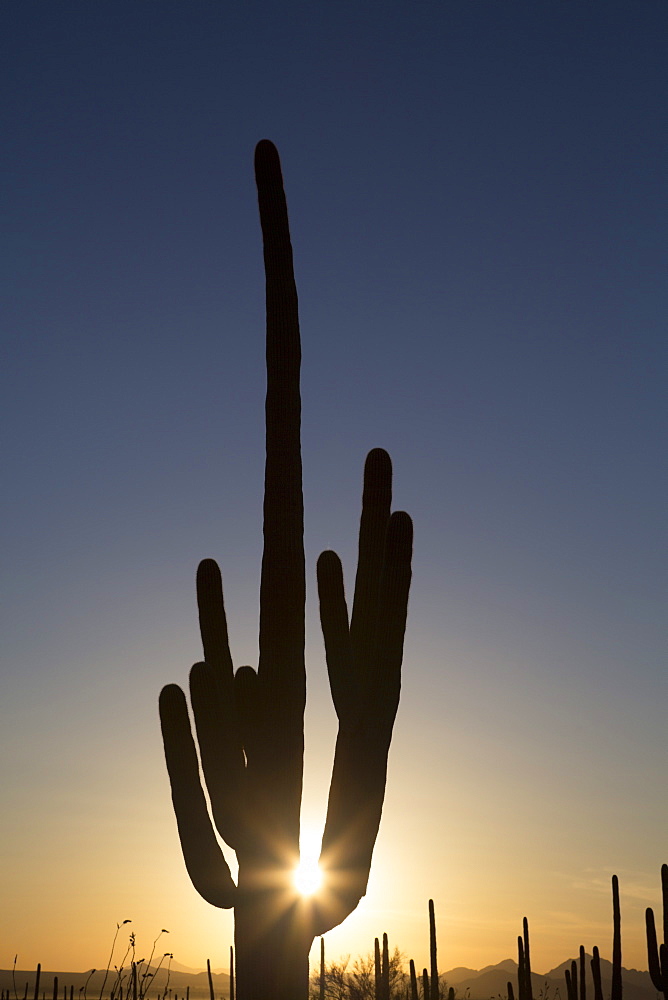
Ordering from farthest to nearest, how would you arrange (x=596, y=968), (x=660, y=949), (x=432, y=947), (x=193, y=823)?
(x=432, y=947)
(x=596, y=968)
(x=660, y=949)
(x=193, y=823)

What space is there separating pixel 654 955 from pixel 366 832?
1195 cm

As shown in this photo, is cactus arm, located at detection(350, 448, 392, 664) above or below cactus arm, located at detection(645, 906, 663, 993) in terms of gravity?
above

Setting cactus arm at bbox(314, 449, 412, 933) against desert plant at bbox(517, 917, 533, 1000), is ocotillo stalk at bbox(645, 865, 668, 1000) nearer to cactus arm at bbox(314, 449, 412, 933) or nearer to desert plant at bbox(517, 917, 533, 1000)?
desert plant at bbox(517, 917, 533, 1000)

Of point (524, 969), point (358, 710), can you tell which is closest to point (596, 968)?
point (524, 969)

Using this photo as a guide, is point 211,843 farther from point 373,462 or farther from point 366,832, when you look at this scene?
point 373,462

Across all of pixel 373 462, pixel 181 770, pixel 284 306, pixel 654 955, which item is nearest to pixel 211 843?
pixel 181 770

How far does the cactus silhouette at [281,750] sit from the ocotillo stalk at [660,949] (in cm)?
1077

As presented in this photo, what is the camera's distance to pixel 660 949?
15781 mm

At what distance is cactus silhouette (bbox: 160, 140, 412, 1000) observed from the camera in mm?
6250

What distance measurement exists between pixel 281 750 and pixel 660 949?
12179 millimetres

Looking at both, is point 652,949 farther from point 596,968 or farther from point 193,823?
point 193,823

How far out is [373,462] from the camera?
22.4 feet

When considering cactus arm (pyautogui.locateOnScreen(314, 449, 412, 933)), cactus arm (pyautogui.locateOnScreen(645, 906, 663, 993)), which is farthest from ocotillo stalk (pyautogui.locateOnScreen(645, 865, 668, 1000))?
cactus arm (pyautogui.locateOnScreen(314, 449, 412, 933))

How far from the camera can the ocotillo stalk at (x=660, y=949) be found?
15391 mm
